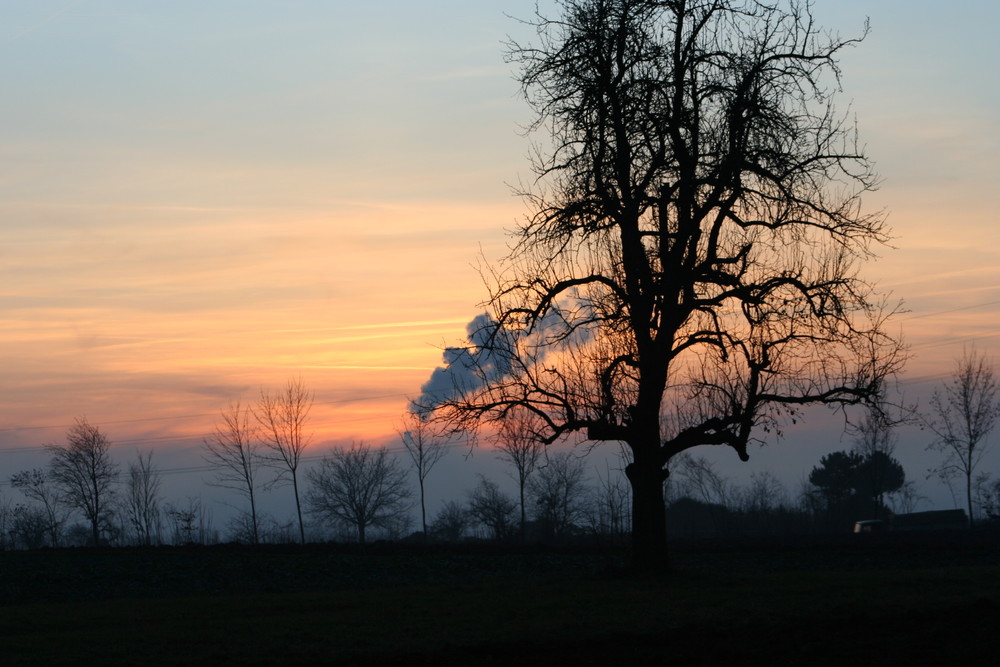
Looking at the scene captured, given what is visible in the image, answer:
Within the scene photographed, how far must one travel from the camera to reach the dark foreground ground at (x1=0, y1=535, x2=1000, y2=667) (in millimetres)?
14219

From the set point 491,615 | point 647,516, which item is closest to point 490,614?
point 491,615

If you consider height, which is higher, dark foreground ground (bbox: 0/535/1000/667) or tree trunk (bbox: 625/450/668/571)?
tree trunk (bbox: 625/450/668/571)

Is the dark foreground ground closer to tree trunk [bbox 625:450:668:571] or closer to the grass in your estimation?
the grass

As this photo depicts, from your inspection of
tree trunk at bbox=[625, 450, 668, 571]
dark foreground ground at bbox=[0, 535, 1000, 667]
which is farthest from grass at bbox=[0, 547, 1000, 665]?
tree trunk at bbox=[625, 450, 668, 571]

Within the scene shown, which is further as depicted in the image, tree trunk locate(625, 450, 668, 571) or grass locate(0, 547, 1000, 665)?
tree trunk locate(625, 450, 668, 571)

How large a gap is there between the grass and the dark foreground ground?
5 centimetres

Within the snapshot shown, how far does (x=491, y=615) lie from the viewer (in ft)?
59.8

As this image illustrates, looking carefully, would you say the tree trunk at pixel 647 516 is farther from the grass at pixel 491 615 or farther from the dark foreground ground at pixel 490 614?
the grass at pixel 491 615

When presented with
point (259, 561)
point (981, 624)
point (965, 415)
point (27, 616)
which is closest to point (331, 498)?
point (965, 415)

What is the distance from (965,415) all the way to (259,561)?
5392 centimetres

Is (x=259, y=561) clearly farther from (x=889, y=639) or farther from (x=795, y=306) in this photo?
(x=889, y=639)

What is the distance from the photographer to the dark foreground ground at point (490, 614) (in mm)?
14219

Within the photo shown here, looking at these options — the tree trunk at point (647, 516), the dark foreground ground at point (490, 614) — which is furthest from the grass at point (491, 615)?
the tree trunk at point (647, 516)

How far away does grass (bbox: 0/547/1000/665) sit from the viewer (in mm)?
14297
